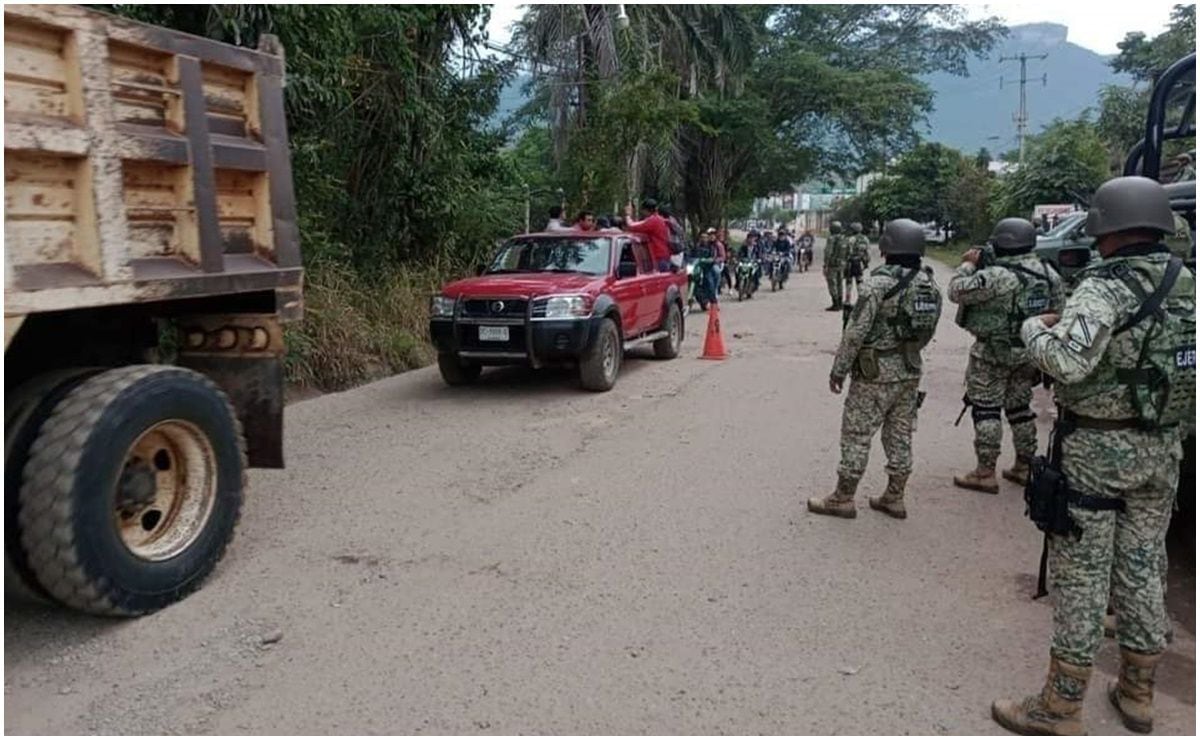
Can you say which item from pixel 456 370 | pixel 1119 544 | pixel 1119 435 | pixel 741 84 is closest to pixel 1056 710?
pixel 1119 544

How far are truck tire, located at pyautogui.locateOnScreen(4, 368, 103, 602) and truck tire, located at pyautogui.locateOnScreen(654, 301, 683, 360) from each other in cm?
828

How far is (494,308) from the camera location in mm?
8766

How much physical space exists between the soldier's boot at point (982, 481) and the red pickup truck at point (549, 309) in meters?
3.76

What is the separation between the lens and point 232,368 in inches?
195

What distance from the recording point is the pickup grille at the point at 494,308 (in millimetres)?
8688

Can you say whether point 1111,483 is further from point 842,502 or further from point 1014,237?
point 1014,237

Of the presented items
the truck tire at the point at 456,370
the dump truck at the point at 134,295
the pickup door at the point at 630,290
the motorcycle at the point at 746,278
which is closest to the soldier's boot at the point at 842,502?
the dump truck at the point at 134,295

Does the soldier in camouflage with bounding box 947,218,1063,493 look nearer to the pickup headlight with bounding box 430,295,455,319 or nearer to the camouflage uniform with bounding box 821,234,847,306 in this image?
the pickup headlight with bounding box 430,295,455,319

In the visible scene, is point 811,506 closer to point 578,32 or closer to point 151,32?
point 151,32

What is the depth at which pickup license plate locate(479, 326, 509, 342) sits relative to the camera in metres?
8.72

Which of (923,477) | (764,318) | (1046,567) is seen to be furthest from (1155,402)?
(764,318)

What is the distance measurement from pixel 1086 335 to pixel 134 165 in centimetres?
358

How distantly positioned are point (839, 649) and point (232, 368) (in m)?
3.25

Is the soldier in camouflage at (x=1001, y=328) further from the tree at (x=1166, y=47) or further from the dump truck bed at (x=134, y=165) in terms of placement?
the tree at (x=1166, y=47)
